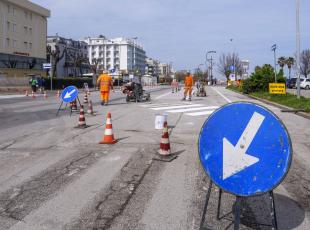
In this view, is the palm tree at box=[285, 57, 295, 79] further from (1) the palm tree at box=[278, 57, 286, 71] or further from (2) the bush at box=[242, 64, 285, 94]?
(2) the bush at box=[242, 64, 285, 94]

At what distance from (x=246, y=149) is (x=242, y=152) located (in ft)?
0.13

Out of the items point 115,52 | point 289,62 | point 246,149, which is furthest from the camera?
point 115,52

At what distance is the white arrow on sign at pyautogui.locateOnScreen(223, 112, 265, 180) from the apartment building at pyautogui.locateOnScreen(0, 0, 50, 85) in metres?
59.4

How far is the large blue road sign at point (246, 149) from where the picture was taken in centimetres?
318

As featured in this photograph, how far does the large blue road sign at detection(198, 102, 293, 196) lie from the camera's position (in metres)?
3.18

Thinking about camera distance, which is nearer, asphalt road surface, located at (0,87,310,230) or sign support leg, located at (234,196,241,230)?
sign support leg, located at (234,196,241,230)

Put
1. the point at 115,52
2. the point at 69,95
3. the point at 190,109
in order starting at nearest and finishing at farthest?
the point at 69,95 → the point at 190,109 → the point at 115,52

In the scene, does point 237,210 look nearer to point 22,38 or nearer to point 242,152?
point 242,152

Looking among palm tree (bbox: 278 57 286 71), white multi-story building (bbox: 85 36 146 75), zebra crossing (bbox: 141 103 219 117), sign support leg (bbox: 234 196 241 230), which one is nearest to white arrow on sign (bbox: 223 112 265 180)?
sign support leg (bbox: 234 196 241 230)

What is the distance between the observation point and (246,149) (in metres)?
3.25

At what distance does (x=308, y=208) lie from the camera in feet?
15.6

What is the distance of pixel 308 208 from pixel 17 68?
66081 mm

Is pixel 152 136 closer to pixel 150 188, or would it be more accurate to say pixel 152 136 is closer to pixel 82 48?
pixel 150 188

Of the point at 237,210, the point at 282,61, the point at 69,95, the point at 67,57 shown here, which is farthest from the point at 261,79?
the point at 282,61
